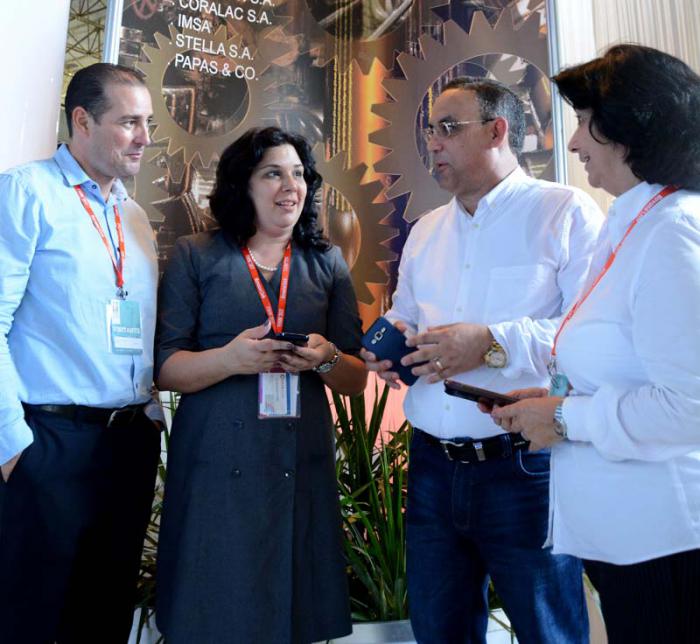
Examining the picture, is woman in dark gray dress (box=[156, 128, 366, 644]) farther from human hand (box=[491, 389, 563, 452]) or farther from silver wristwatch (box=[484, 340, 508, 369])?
human hand (box=[491, 389, 563, 452])

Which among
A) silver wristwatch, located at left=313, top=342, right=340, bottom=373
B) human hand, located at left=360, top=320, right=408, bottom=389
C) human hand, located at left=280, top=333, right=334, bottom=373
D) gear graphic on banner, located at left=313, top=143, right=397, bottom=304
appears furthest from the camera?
gear graphic on banner, located at left=313, top=143, right=397, bottom=304

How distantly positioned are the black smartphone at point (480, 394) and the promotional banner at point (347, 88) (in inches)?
72.7

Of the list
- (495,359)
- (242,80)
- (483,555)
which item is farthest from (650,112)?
(242,80)

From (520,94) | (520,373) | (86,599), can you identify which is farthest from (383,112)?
(86,599)

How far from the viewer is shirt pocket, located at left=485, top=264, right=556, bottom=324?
1.98 meters

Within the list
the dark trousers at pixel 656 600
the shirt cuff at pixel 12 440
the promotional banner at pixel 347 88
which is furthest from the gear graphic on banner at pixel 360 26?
the dark trousers at pixel 656 600

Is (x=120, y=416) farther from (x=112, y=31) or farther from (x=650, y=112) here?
(x=112, y=31)

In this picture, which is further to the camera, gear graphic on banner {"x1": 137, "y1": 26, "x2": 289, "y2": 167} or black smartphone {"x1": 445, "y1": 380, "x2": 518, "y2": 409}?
gear graphic on banner {"x1": 137, "y1": 26, "x2": 289, "y2": 167}

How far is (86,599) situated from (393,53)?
281 cm

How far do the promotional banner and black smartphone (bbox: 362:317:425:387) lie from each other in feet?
4.50

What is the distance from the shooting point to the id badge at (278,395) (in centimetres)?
222

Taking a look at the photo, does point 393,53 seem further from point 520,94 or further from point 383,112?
point 520,94

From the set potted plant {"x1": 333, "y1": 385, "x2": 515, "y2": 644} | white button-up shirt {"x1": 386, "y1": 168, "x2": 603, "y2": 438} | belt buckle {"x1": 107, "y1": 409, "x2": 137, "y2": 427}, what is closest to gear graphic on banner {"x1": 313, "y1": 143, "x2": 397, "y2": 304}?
potted plant {"x1": 333, "y1": 385, "x2": 515, "y2": 644}

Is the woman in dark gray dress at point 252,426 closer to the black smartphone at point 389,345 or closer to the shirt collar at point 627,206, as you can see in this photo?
the black smartphone at point 389,345
